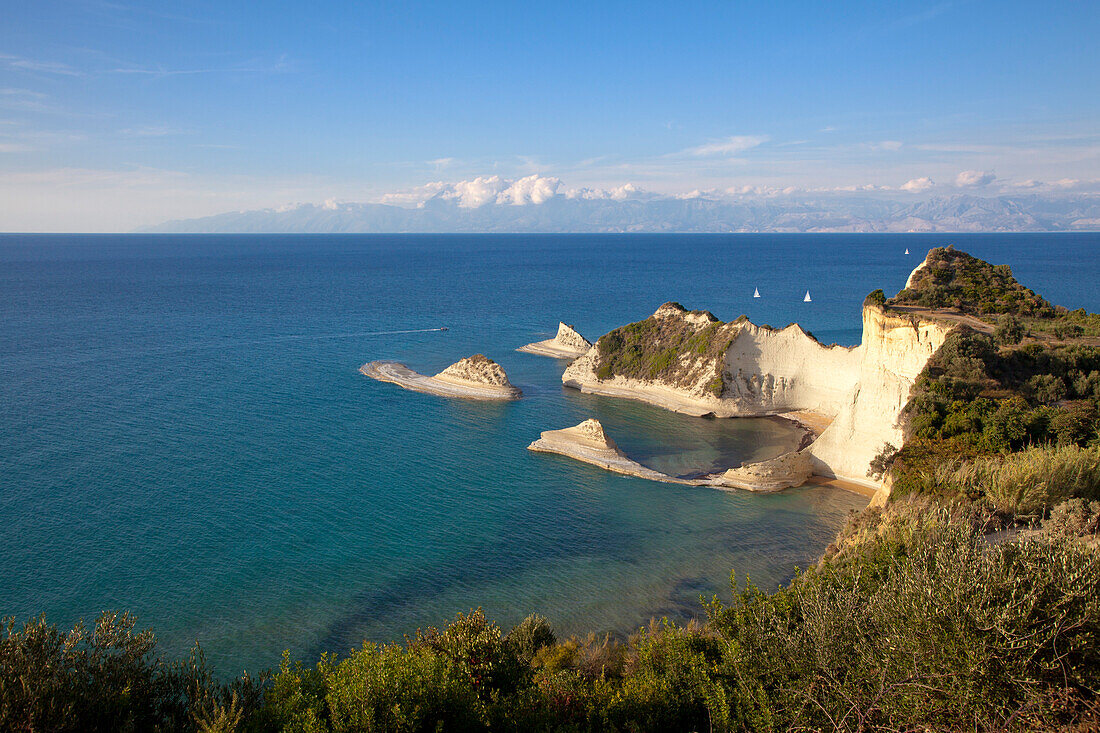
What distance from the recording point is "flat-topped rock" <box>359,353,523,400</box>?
51.0 meters

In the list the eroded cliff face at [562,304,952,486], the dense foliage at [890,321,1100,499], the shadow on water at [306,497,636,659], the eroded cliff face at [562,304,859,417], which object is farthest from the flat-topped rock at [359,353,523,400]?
the dense foliage at [890,321,1100,499]

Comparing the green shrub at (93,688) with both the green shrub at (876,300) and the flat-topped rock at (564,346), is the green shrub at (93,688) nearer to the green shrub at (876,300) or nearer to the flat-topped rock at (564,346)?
the green shrub at (876,300)

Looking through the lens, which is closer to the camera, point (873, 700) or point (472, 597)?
point (873, 700)

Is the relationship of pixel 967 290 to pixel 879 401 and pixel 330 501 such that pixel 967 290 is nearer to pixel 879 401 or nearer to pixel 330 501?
pixel 879 401

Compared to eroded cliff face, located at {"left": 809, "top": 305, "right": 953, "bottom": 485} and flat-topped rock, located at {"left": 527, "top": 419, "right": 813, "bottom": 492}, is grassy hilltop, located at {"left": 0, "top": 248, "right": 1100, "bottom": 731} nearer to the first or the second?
flat-topped rock, located at {"left": 527, "top": 419, "right": 813, "bottom": 492}

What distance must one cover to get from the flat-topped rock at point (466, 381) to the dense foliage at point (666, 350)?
8.42 metres

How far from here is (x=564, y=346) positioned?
6681cm

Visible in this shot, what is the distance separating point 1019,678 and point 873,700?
2167 mm

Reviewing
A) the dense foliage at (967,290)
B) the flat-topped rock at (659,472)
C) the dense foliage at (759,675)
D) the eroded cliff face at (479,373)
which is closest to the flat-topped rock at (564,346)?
the eroded cliff face at (479,373)

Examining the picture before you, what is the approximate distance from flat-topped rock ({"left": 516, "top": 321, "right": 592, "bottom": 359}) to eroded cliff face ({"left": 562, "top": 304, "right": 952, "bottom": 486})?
949cm

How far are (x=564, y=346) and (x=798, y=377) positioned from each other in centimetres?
2667

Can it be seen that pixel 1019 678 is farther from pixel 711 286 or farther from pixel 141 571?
pixel 711 286

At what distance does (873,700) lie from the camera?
10586 millimetres

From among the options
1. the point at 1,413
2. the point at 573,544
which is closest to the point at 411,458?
the point at 573,544
